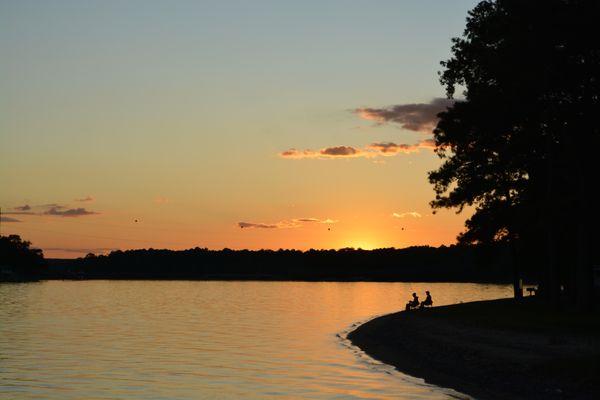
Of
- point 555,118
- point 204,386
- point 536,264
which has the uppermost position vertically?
point 555,118

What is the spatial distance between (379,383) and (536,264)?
52.8 m

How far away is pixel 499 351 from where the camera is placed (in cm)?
3503

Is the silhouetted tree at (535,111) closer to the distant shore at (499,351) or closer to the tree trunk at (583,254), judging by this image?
the tree trunk at (583,254)

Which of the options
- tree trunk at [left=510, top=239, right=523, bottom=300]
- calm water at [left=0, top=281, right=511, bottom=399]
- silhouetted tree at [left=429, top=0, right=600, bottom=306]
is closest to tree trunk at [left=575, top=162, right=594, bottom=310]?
silhouetted tree at [left=429, top=0, right=600, bottom=306]

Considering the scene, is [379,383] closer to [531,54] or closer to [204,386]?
[204,386]

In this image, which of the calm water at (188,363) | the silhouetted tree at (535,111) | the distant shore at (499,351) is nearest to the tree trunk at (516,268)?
the silhouetted tree at (535,111)

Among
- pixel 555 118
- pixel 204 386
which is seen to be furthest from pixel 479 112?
pixel 204 386

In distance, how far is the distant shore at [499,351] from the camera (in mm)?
27750

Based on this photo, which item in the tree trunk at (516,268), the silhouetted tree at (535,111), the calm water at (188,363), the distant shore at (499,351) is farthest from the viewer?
the tree trunk at (516,268)

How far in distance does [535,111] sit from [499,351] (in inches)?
790

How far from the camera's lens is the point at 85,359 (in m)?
41.6

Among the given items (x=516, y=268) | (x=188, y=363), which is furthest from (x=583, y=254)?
(x=188, y=363)

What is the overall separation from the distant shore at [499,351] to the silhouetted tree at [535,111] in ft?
22.0

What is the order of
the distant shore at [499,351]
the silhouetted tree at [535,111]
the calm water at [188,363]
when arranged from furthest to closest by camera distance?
the silhouetted tree at [535,111] → the calm water at [188,363] → the distant shore at [499,351]
